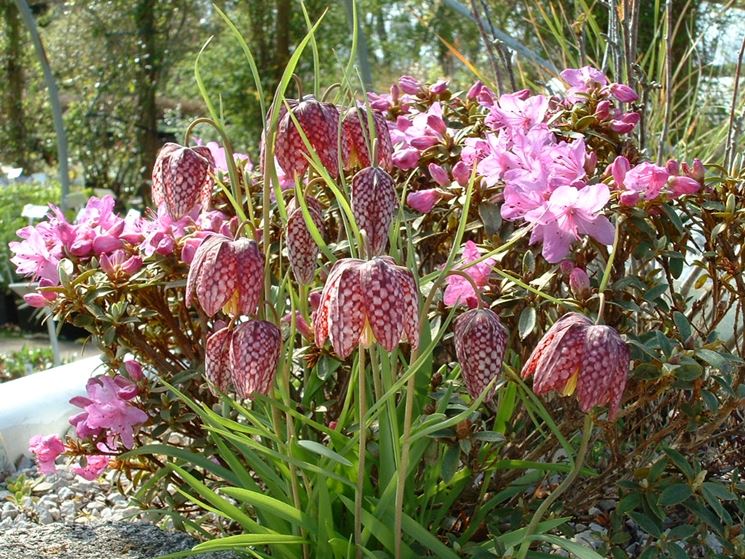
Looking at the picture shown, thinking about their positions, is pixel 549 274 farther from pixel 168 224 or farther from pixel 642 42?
pixel 642 42

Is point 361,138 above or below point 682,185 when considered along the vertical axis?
above

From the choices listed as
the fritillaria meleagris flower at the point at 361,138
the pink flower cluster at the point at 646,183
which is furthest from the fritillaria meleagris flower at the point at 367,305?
the pink flower cluster at the point at 646,183

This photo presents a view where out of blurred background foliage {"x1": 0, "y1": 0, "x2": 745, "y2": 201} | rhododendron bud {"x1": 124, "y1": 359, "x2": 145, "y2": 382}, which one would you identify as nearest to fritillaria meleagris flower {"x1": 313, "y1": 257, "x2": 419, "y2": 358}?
rhododendron bud {"x1": 124, "y1": 359, "x2": 145, "y2": 382}

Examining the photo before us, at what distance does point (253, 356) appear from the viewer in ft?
3.69

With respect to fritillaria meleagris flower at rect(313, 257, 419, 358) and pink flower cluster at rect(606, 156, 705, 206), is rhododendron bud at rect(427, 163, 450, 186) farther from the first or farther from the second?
fritillaria meleagris flower at rect(313, 257, 419, 358)

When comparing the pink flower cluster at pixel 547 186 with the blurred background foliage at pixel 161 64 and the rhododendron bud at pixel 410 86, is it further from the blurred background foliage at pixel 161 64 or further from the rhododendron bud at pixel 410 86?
the blurred background foliage at pixel 161 64

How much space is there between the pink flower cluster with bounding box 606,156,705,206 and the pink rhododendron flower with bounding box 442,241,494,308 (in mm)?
215

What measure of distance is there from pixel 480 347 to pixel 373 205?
0.67ft

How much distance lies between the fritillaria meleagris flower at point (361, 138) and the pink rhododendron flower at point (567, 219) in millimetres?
224

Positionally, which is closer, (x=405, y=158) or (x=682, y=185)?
(x=682, y=185)

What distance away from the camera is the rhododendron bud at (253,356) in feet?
3.70

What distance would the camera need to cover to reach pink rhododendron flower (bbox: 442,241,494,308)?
1.39 meters

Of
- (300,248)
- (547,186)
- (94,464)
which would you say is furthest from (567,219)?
(94,464)

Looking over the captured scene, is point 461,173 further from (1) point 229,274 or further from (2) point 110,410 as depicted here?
(2) point 110,410
